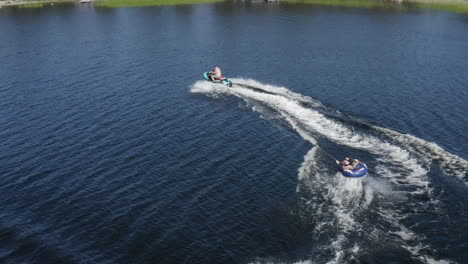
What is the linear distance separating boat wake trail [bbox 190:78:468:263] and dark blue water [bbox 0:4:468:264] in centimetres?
18

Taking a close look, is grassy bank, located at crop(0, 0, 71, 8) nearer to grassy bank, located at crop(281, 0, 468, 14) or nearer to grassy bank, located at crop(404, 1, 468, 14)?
grassy bank, located at crop(281, 0, 468, 14)

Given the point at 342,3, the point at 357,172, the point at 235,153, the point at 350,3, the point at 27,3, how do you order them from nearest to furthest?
1. the point at 357,172
2. the point at 235,153
3. the point at 350,3
4. the point at 342,3
5. the point at 27,3

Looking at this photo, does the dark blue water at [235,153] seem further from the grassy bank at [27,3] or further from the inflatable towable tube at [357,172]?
the grassy bank at [27,3]

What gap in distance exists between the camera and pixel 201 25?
460ft

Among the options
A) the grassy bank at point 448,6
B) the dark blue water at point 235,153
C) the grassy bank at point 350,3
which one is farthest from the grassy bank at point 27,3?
the grassy bank at point 448,6

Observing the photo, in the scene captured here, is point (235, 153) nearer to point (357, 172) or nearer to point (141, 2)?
point (357, 172)

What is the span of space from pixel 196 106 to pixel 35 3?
154853mm

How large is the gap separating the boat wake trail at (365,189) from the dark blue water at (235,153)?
0.58ft

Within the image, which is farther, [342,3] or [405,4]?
[342,3]

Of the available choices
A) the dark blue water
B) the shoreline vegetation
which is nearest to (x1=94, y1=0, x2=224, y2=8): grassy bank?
the shoreline vegetation

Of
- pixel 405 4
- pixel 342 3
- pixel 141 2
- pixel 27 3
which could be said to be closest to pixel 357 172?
pixel 405 4

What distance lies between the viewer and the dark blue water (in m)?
39.0

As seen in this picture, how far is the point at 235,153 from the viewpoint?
55.3 m

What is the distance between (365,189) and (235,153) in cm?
1739
